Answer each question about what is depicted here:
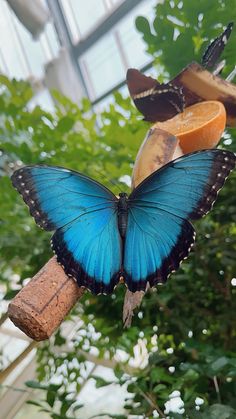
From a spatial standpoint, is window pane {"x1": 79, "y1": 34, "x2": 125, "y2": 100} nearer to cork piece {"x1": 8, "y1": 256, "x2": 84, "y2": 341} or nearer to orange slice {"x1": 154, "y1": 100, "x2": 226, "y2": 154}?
orange slice {"x1": 154, "y1": 100, "x2": 226, "y2": 154}

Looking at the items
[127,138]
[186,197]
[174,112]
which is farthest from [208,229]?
[186,197]

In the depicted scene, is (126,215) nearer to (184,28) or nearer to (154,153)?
(154,153)

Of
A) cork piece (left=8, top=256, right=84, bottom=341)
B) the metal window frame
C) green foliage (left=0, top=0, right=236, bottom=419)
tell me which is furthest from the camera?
the metal window frame

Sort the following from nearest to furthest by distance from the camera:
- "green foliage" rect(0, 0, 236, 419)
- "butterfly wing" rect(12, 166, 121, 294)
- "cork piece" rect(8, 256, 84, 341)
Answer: "cork piece" rect(8, 256, 84, 341)
"butterfly wing" rect(12, 166, 121, 294)
"green foliage" rect(0, 0, 236, 419)

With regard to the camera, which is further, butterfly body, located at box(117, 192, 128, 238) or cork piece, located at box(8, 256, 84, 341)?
butterfly body, located at box(117, 192, 128, 238)

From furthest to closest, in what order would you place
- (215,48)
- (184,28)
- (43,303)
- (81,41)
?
(81,41) → (184,28) → (215,48) → (43,303)

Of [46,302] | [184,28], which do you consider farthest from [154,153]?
[184,28]

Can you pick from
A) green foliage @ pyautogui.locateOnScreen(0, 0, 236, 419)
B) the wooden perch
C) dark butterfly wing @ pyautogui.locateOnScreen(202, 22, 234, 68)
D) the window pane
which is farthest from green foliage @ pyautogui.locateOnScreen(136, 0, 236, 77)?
the window pane

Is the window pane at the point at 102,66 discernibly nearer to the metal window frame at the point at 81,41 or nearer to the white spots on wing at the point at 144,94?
the metal window frame at the point at 81,41
